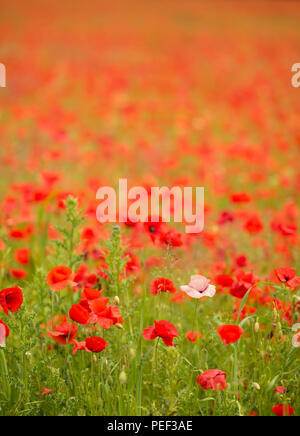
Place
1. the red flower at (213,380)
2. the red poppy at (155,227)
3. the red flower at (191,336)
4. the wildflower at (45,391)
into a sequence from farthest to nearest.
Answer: the red poppy at (155,227) → the red flower at (191,336) → the wildflower at (45,391) → the red flower at (213,380)

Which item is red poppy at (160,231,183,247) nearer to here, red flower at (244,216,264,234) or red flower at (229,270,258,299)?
red flower at (229,270,258,299)

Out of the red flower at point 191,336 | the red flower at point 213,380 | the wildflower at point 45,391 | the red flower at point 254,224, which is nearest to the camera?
the red flower at point 213,380

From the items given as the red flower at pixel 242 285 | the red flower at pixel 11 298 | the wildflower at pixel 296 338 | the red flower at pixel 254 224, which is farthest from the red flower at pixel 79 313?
the red flower at pixel 254 224

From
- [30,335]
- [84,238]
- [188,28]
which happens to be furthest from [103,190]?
[188,28]

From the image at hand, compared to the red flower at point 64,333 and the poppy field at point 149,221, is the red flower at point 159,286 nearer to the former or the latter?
the poppy field at point 149,221

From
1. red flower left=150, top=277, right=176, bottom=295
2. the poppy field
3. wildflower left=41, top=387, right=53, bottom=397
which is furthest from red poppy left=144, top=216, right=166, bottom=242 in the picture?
wildflower left=41, top=387, right=53, bottom=397

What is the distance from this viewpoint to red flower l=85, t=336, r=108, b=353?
113 centimetres

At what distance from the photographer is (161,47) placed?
1072 cm

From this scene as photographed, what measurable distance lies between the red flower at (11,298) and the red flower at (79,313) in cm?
13

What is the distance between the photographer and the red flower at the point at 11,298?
45.5 inches

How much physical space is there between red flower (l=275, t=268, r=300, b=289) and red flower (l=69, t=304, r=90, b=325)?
0.54 metres

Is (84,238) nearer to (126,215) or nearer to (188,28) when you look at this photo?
(126,215)

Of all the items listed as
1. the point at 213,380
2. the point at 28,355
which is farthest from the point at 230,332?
the point at 28,355

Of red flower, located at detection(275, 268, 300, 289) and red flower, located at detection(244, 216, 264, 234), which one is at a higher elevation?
red flower, located at detection(244, 216, 264, 234)
